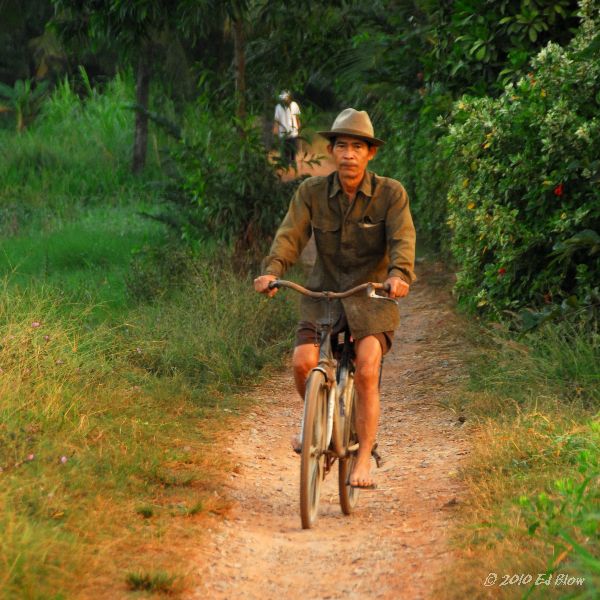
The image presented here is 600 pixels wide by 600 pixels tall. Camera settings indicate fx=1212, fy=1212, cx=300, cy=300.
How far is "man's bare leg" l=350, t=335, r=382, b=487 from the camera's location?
6.23 meters

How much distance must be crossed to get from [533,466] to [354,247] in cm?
148

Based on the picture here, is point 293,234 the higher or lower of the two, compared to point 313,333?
higher

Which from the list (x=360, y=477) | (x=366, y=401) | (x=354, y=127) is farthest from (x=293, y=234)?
(x=360, y=477)

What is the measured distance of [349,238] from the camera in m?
6.37

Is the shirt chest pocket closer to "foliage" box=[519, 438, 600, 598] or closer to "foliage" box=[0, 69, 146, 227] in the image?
"foliage" box=[519, 438, 600, 598]

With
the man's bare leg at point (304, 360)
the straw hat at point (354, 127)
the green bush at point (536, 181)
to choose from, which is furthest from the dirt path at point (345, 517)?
the straw hat at point (354, 127)

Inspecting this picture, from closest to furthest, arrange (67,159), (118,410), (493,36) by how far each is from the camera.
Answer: (118,410)
(493,36)
(67,159)

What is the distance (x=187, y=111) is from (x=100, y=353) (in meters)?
15.6

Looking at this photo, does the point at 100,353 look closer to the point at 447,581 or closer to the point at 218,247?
the point at 447,581

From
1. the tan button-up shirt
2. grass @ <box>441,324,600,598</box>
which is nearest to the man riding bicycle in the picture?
the tan button-up shirt

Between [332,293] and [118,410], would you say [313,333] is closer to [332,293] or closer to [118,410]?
[332,293]

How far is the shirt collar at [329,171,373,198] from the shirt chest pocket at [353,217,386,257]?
0.47 feet

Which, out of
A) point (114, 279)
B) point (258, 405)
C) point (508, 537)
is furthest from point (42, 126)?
point (508, 537)

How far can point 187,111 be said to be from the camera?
23188 mm
